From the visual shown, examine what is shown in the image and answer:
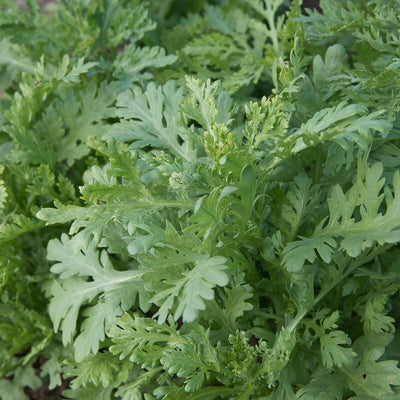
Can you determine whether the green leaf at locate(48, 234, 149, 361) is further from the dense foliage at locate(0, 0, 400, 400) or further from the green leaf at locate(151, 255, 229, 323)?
the green leaf at locate(151, 255, 229, 323)

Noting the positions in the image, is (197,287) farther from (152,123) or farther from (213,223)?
(152,123)

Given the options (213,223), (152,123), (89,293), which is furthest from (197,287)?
(152,123)

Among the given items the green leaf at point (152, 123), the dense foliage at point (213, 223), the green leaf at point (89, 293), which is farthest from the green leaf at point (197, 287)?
the green leaf at point (152, 123)

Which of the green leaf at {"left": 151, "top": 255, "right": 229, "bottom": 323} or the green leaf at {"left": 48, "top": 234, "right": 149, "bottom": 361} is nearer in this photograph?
the green leaf at {"left": 151, "top": 255, "right": 229, "bottom": 323}

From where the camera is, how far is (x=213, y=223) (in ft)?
3.13

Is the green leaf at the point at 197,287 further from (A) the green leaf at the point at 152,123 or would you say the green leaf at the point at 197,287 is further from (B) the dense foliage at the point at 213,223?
(A) the green leaf at the point at 152,123

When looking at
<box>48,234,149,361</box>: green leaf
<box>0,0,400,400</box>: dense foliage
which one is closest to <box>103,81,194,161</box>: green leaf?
<box>0,0,400,400</box>: dense foliage

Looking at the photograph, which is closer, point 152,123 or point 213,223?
point 213,223

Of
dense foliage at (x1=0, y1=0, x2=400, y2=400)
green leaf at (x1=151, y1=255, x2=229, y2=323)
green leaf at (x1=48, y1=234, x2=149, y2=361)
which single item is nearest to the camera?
green leaf at (x1=151, y1=255, x2=229, y2=323)

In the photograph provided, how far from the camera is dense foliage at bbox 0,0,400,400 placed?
3.42 ft

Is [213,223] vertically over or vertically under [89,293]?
over

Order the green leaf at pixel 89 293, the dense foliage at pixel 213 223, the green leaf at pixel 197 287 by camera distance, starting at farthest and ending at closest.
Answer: the green leaf at pixel 89 293 → the dense foliage at pixel 213 223 → the green leaf at pixel 197 287

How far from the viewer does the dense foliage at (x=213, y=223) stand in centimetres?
104

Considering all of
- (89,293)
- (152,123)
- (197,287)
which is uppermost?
(152,123)
